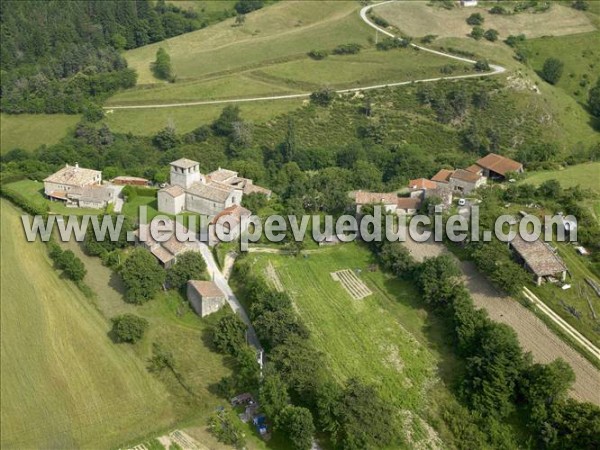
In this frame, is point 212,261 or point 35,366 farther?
point 212,261

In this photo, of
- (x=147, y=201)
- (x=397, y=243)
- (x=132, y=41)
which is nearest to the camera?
(x=397, y=243)

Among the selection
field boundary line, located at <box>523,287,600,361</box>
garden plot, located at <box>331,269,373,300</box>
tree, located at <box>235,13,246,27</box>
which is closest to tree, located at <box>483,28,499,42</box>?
tree, located at <box>235,13,246,27</box>

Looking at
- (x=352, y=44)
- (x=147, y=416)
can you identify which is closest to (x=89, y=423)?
(x=147, y=416)

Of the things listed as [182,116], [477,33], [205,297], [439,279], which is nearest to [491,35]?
[477,33]

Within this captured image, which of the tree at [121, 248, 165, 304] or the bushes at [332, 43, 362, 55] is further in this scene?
the bushes at [332, 43, 362, 55]

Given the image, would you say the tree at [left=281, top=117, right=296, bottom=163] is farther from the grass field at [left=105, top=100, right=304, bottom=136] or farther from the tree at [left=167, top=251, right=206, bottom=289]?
the tree at [left=167, top=251, right=206, bottom=289]

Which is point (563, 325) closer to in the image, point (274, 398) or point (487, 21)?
point (274, 398)

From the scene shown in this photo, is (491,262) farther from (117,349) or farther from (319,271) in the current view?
(117,349)
